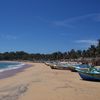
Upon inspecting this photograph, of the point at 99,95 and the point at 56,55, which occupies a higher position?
the point at 56,55

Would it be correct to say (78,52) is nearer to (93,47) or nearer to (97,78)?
(93,47)

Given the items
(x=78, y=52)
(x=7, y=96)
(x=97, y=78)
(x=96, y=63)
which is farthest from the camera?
(x=78, y=52)

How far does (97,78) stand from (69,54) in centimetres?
12993

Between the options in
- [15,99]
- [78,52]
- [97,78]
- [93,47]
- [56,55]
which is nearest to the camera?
[15,99]

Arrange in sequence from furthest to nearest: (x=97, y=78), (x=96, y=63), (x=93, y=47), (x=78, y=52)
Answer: (x=78, y=52)
(x=93, y=47)
(x=96, y=63)
(x=97, y=78)

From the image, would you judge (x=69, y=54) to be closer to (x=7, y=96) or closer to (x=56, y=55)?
(x=56, y=55)

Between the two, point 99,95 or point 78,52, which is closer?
point 99,95

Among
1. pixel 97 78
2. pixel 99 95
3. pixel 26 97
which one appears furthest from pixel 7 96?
pixel 97 78

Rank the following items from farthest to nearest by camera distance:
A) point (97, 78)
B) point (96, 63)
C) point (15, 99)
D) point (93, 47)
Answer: point (93, 47) < point (96, 63) < point (97, 78) < point (15, 99)

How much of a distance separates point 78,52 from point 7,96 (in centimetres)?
13255

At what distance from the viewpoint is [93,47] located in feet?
377

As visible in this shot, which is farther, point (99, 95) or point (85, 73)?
point (85, 73)

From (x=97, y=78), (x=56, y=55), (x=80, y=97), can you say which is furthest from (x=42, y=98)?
(x=56, y=55)

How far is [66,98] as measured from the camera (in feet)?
49.0
